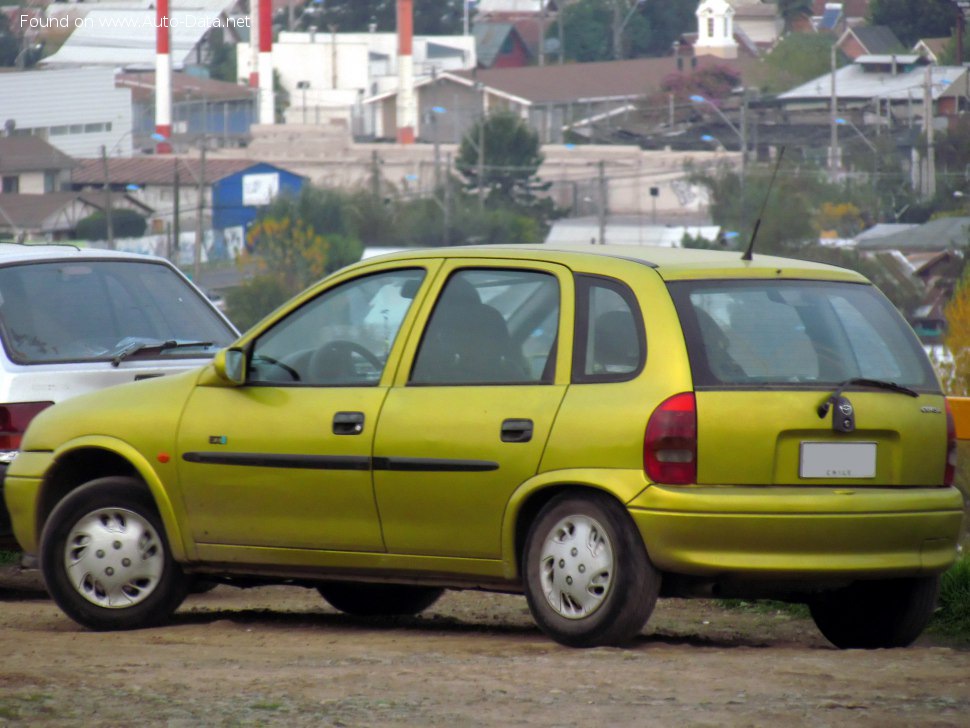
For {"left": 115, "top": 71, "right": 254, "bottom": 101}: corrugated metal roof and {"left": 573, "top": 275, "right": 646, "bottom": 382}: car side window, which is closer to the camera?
{"left": 573, "top": 275, "right": 646, "bottom": 382}: car side window

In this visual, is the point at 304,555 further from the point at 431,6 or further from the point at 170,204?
the point at 431,6

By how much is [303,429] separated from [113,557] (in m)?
1.01

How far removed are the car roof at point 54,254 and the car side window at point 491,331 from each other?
2.88 meters

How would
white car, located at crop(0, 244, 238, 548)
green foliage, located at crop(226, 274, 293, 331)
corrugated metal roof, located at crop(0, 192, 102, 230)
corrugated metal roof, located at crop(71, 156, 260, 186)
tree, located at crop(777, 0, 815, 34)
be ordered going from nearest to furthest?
white car, located at crop(0, 244, 238, 548) < green foliage, located at crop(226, 274, 293, 331) < corrugated metal roof, located at crop(0, 192, 102, 230) < corrugated metal roof, located at crop(71, 156, 260, 186) < tree, located at crop(777, 0, 815, 34)

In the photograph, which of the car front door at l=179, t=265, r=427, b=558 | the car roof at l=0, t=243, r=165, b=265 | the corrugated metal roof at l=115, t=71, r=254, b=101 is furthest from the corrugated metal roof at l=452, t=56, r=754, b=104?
the car front door at l=179, t=265, r=427, b=558

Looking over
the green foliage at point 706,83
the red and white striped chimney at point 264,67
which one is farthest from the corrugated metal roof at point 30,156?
the green foliage at point 706,83

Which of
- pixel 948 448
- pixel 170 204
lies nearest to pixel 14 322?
pixel 948 448

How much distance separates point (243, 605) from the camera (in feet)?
28.0

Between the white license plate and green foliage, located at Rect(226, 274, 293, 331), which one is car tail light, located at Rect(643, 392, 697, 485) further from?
green foliage, located at Rect(226, 274, 293, 331)

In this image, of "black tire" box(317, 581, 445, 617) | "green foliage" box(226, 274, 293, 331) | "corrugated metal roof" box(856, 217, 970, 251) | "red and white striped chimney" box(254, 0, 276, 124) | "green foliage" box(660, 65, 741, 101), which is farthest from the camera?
"green foliage" box(660, 65, 741, 101)

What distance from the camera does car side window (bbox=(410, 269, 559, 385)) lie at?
644 cm

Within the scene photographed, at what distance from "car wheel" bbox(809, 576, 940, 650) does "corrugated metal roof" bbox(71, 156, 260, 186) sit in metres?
84.6

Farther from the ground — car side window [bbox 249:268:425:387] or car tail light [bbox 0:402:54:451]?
car side window [bbox 249:268:425:387]

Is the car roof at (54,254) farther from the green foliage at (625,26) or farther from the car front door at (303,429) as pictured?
the green foliage at (625,26)
